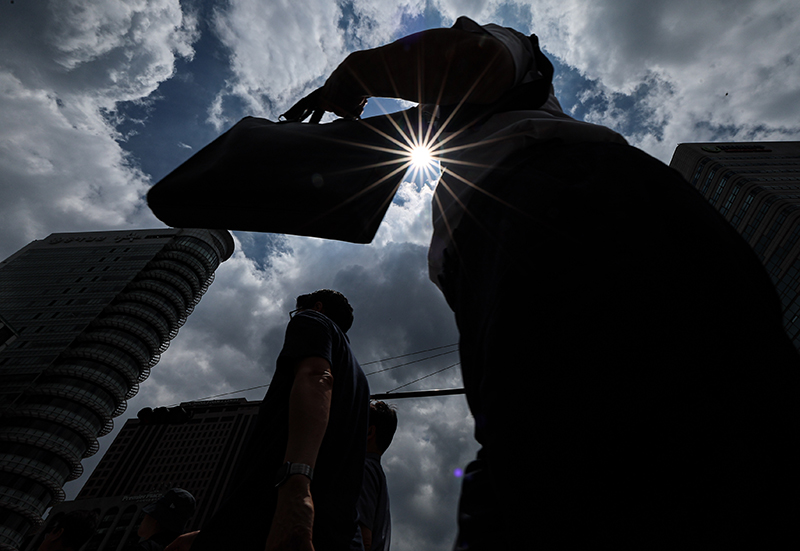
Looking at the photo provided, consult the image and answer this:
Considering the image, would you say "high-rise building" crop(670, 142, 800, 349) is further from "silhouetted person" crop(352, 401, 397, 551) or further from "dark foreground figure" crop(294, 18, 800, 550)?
"dark foreground figure" crop(294, 18, 800, 550)

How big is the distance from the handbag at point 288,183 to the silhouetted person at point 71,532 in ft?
17.0

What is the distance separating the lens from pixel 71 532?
438 cm

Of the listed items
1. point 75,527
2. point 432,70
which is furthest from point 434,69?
point 75,527

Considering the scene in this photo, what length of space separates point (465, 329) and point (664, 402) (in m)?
0.41

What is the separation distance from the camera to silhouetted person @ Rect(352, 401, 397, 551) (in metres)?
2.62

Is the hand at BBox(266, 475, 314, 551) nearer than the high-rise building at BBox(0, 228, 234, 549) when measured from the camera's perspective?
Yes

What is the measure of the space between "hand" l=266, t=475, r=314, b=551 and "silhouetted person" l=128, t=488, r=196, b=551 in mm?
3062

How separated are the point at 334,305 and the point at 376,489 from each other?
1562mm

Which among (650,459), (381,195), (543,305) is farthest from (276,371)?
(650,459)

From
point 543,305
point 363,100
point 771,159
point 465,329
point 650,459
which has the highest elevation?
point 771,159

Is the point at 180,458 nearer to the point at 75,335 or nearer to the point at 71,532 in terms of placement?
the point at 75,335

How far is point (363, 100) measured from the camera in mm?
1228

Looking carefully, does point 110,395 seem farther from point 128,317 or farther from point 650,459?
point 650,459

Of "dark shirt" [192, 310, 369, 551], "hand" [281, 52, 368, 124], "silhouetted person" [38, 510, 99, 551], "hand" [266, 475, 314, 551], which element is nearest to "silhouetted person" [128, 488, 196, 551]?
"silhouetted person" [38, 510, 99, 551]
